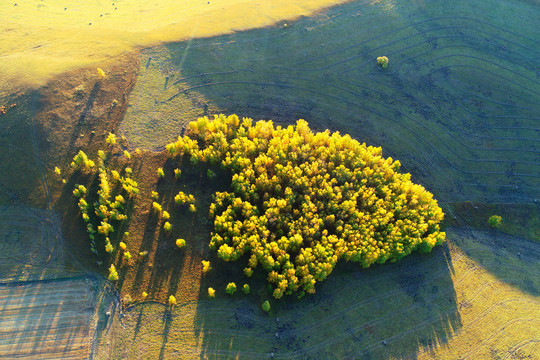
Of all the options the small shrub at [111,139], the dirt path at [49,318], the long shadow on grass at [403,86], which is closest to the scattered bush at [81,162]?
the small shrub at [111,139]

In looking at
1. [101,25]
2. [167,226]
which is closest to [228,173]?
[167,226]

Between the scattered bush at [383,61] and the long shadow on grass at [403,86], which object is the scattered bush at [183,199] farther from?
the scattered bush at [383,61]

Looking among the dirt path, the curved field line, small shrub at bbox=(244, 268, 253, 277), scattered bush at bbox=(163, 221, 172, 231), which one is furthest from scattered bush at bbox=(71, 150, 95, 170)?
the curved field line

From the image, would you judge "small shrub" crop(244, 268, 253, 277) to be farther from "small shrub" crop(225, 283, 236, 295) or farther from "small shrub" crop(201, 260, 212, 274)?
"small shrub" crop(201, 260, 212, 274)

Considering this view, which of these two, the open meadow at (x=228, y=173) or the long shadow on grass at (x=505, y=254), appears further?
the long shadow on grass at (x=505, y=254)

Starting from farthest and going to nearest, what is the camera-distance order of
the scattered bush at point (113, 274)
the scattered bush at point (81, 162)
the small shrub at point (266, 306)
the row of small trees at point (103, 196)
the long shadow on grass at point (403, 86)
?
the long shadow on grass at point (403, 86) < the scattered bush at point (81, 162) < the row of small trees at point (103, 196) < the scattered bush at point (113, 274) < the small shrub at point (266, 306)

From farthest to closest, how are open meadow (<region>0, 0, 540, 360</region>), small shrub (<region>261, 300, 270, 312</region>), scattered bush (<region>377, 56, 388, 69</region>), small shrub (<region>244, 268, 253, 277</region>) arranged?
scattered bush (<region>377, 56, 388, 69</region>), small shrub (<region>244, 268, 253, 277</region>), open meadow (<region>0, 0, 540, 360</region>), small shrub (<region>261, 300, 270, 312</region>)
